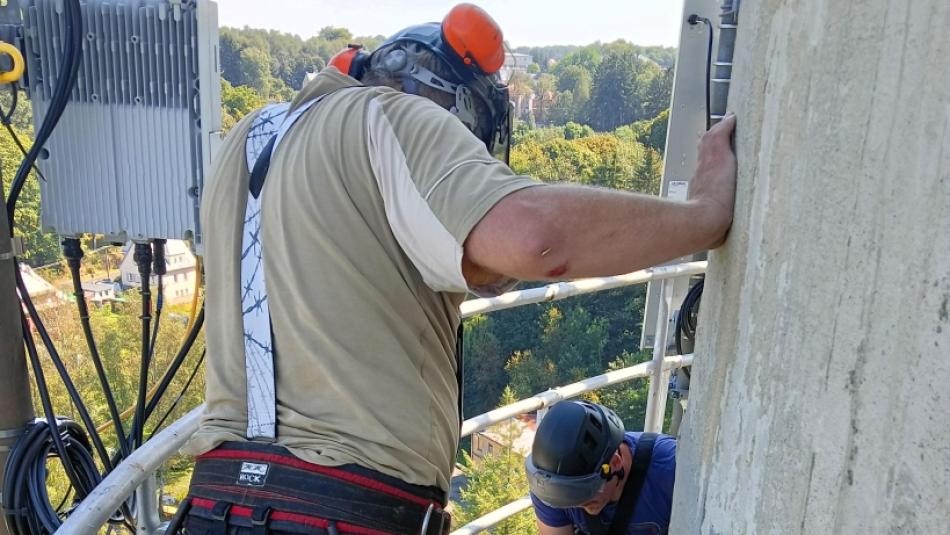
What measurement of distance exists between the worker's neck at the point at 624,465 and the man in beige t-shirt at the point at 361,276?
1496 mm

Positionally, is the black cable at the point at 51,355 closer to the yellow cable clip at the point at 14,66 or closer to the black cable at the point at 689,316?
the yellow cable clip at the point at 14,66

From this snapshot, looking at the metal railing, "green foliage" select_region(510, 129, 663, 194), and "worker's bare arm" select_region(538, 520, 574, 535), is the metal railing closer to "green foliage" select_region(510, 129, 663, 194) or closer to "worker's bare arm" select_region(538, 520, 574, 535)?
"worker's bare arm" select_region(538, 520, 574, 535)

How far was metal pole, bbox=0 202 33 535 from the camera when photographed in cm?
265

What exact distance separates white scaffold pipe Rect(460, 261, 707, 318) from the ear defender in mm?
935

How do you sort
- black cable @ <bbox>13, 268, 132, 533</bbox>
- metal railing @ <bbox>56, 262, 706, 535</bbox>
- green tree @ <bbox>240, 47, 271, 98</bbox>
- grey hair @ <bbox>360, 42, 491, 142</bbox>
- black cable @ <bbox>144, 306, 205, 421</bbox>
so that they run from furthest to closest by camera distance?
green tree @ <bbox>240, 47, 271, 98</bbox>
black cable @ <bbox>144, 306, 205, 421</bbox>
black cable @ <bbox>13, 268, 132, 533</bbox>
grey hair @ <bbox>360, 42, 491, 142</bbox>
metal railing @ <bbox>56, 262, 706, 535</bbox>

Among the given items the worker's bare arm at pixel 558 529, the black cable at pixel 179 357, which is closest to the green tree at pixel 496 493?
the worker's bare arm at pixel 558 529

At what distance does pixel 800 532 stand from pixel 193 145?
254 centimetres

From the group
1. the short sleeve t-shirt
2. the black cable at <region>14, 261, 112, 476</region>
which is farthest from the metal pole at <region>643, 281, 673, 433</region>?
the black cable at <region>14, 261, 112, 476</region>

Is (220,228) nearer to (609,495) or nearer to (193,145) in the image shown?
(193,145)

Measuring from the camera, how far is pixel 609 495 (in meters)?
3.27

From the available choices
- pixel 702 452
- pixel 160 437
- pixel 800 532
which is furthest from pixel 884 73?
pixel 160 437

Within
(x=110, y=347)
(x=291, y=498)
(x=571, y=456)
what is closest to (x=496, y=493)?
(x=110, y=347)

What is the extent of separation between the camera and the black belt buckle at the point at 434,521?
1.88m

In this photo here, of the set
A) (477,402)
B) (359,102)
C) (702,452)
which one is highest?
(359,102)
